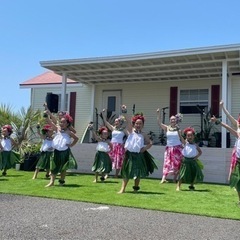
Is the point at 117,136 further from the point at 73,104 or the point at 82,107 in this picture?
the point at 73,104

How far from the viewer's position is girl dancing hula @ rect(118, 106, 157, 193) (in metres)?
8.41

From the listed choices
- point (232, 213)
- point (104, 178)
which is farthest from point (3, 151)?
point (232, 213)

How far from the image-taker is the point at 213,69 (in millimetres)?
14391

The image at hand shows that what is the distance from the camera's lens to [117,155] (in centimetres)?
1184

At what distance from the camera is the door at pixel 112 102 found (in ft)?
57.2

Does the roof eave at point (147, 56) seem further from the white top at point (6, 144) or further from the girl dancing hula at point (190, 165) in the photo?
the white top at point (6, 144)

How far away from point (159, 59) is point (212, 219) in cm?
841

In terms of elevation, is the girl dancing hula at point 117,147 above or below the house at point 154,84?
below

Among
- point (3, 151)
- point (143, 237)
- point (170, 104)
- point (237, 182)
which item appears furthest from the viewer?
point (170, 104)

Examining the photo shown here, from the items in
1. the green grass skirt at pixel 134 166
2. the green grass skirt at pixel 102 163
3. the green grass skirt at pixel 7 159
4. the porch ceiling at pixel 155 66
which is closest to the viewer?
the green grass skirt at pixel 134 166

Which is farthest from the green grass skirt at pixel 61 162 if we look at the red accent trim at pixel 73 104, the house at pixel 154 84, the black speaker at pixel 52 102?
the red accent trim at pixel 73 104

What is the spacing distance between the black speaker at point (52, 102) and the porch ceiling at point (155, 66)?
106 centimetres

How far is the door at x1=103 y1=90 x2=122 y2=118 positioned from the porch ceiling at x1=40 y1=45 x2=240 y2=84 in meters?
0.65

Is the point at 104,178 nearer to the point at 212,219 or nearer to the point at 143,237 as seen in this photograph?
the point at 212,219
